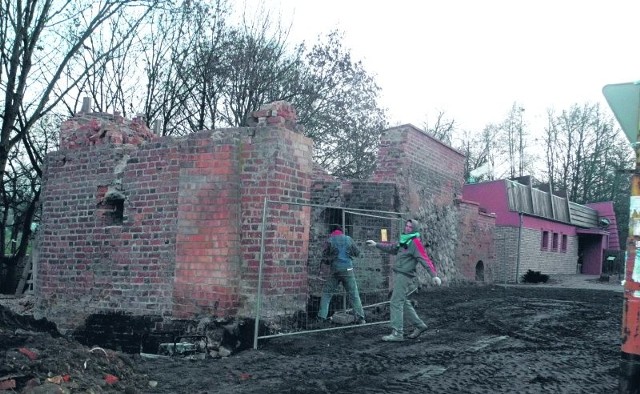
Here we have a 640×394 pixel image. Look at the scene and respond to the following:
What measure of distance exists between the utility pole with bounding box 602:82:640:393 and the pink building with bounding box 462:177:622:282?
55.2 feet

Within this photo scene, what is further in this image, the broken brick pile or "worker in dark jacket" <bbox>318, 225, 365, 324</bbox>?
the broken brick pile

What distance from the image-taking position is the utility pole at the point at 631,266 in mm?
4367

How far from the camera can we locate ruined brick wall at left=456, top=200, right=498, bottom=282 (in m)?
17.1

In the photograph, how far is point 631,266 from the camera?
4.39 meters

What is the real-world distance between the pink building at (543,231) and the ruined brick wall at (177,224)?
14.8 metres

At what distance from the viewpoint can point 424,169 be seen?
14.7 metres

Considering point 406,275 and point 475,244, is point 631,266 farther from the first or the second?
point 475,244

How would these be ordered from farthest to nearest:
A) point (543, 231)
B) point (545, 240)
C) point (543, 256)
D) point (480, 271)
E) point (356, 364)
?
point (545, 240) < point (543, 231) < point (543, 256) < point (480, 271) < point (356, 364)

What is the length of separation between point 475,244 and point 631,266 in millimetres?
13791

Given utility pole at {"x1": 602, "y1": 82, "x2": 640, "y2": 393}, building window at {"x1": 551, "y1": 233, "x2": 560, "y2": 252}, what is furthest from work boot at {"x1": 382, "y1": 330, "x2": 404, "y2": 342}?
building window at {"x1": 551, "y1": 233, "x2": 560, "y2": 252}

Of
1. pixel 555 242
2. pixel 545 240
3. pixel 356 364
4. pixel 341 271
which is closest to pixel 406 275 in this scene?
pixel 341 271

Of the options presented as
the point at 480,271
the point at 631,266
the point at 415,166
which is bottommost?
the point at 480,271

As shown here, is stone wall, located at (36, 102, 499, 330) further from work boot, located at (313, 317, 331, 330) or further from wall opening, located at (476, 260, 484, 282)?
wall opening, located at (476, 260, 484, 282)

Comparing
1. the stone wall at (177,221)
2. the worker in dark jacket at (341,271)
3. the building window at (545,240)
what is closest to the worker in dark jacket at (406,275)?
the worker in dark jacket at (341,271)
